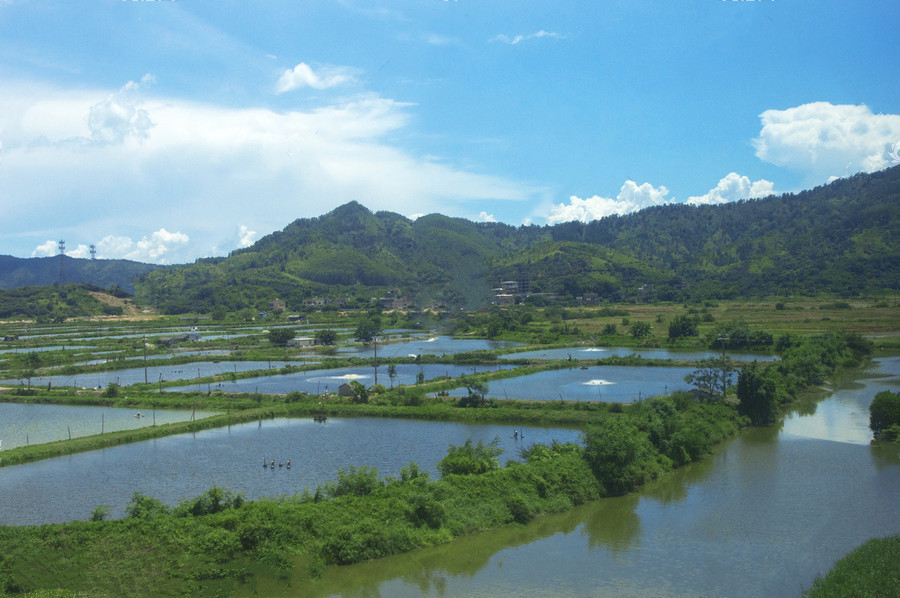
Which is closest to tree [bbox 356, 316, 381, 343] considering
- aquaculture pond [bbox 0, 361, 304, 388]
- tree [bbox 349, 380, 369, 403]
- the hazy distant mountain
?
aquaculture pond [bbox 0, 361, 304, 388]

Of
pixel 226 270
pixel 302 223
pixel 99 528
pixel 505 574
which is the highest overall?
pixel 302 223

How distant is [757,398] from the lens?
845 inches

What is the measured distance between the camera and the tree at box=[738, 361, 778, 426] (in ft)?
70.1

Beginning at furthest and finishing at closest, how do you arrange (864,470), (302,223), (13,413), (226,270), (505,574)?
1. (302,223)
2. (226,270)
3. (13,413)
4. (864,470)
5. (505,574)

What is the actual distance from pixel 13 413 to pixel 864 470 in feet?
94.1

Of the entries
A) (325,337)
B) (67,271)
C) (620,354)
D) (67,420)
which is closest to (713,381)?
(620,354)

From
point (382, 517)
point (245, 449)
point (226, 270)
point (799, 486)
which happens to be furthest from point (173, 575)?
point (226, 270)

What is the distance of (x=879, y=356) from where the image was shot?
36125 mm

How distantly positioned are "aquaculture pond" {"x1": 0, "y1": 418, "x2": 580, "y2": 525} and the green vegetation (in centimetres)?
816

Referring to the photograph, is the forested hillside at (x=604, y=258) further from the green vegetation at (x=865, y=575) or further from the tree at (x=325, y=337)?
the green vegetation at (x=865, y=575)

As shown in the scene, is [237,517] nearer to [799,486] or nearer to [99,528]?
[99,528]

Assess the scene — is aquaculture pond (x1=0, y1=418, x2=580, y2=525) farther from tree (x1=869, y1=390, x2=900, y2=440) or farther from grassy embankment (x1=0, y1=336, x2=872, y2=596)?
tree (x1=869, y1=390, x2=900, y2=440)

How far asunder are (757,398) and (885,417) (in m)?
3.61

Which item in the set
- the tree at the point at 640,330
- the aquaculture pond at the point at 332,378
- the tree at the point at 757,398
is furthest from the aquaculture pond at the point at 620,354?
the tree at the point at 757,398
